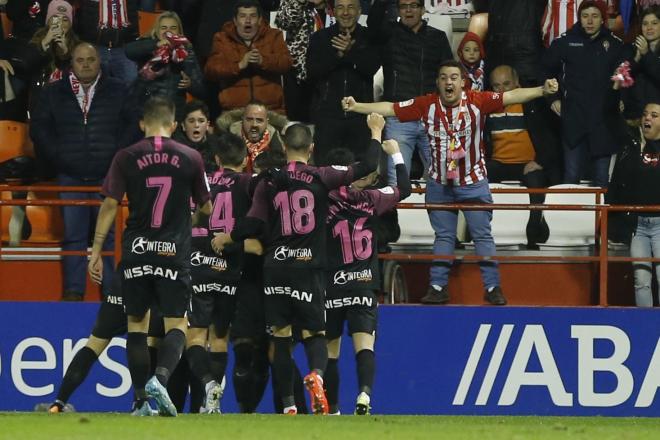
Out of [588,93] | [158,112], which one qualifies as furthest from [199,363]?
[588,93]

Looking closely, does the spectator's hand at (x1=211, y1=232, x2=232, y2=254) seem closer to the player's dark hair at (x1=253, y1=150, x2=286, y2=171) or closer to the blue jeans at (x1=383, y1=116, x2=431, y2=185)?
the player's dark hair at (x1=253, y1=150, x2=286, y2=171)

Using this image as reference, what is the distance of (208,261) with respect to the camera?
12.8 metres

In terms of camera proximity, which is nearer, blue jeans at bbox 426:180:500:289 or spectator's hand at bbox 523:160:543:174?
blue jeans at bbox 426:180:500:289

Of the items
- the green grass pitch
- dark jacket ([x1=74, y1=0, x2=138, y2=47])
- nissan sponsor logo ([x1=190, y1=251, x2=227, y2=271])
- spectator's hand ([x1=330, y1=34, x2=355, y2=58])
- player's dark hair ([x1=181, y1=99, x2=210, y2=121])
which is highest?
dark jacket ([x1=74, y1=0, x2=138, y2=47])

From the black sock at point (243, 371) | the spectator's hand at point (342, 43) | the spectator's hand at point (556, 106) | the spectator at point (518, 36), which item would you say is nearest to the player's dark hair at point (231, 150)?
the black sock at point (243, 371)

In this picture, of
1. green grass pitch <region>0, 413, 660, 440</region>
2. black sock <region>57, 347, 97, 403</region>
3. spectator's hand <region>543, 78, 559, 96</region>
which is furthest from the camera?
spectator's hand <region>543, 78, 559, 96</region>

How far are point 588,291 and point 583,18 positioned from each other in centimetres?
260

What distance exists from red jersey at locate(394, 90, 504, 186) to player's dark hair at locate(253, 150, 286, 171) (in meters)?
1.99

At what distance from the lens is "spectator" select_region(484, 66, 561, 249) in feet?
51.6

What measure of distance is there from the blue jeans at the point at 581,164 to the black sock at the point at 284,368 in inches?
184

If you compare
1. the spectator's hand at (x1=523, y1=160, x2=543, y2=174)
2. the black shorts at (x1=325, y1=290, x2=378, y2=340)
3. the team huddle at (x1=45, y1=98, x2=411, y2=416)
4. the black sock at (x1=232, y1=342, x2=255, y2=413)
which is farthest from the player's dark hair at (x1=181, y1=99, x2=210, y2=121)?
the spectator's hand at (x1=523, y1=160, x2=543, y2=174)

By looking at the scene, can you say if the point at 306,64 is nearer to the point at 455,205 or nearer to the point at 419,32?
the point at 419,32

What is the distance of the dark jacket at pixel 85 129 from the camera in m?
15.2

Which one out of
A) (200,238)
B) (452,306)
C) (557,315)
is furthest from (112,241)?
(557,315)
